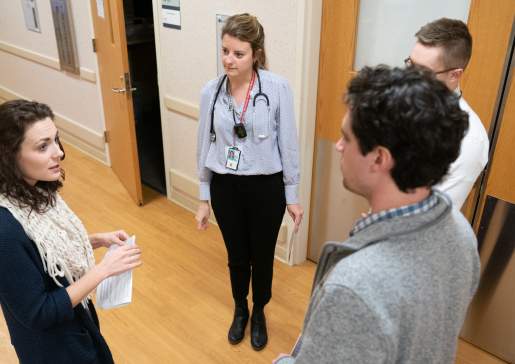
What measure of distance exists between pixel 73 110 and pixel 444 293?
4.60 m

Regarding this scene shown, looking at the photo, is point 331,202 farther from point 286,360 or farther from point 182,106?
point 286,360

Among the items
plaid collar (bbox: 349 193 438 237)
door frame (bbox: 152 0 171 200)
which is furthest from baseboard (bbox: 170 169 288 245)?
plaid collar (bbox: 349 193 438 237)

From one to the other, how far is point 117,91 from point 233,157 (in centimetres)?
173

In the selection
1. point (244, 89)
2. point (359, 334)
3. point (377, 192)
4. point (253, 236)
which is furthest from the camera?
point (253, 236)

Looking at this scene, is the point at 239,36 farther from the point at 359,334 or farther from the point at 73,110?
the point at 73,110

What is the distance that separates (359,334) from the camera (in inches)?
29.7

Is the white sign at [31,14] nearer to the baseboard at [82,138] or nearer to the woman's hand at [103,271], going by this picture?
the baseboard at [82,138]

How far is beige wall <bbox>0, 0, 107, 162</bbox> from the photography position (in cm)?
411

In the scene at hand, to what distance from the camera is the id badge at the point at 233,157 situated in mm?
1959

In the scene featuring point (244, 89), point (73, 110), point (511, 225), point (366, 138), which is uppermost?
point (366, 138)

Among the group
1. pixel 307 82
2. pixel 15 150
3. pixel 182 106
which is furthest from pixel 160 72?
pixel 15 150

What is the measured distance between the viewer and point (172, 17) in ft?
10.1

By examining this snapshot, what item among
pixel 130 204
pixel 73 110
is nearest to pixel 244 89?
pixel 130 204

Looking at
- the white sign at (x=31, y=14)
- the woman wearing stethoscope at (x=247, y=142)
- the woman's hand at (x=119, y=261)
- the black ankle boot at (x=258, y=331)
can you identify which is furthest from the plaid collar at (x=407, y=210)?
the white sign at (x=31, y=14)
